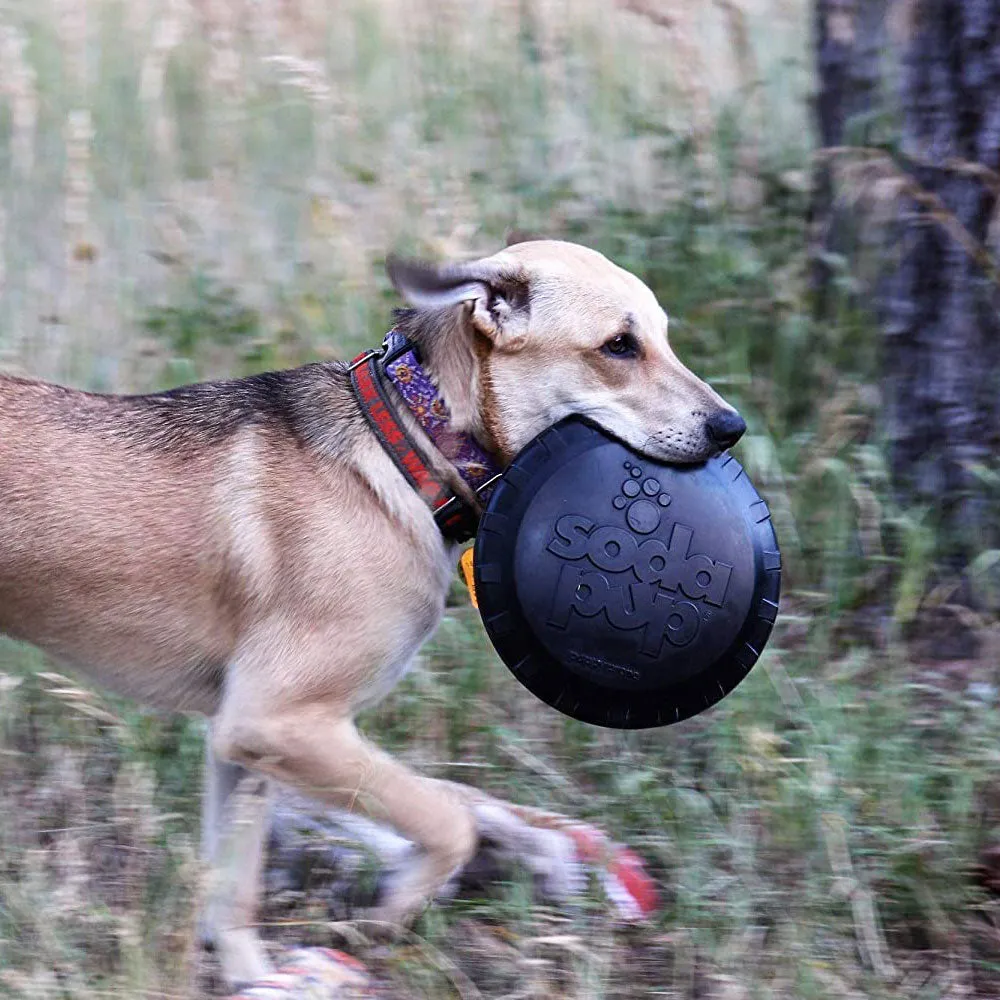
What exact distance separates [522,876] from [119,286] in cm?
328

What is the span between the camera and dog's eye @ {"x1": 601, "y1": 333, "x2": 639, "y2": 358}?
357 cm

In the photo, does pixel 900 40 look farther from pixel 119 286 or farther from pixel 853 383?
pixel 119 286

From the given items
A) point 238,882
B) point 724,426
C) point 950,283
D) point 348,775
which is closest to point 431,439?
point 724,426

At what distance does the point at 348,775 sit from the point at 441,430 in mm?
880

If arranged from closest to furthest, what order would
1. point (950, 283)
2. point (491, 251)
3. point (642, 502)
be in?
point (642, 502) < point (950, 283) < point (491, 251)

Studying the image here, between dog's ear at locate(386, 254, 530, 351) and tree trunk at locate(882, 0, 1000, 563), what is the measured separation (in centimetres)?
184

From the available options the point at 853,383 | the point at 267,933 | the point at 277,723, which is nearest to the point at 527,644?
the point at 277,723

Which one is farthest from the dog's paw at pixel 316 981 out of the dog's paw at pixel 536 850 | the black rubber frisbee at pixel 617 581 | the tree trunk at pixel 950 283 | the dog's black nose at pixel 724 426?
the tree trunk at pixel 950 283

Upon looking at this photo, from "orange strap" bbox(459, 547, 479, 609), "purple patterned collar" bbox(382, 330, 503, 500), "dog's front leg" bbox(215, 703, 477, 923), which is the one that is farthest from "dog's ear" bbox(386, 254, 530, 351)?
"dog's front leg" bbox(215, 703, 477, 923)

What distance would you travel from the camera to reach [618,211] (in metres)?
5.74

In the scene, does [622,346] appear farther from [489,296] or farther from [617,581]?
[617,581]

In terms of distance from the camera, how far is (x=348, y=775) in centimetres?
337

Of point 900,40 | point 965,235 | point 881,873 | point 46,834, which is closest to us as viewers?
point 881,873

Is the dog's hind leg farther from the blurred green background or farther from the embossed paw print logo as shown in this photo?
the embossed paw print logo
